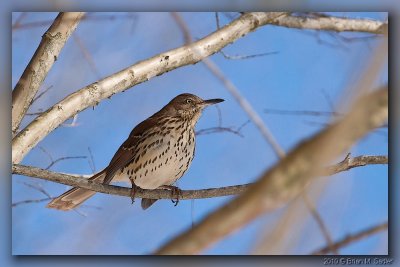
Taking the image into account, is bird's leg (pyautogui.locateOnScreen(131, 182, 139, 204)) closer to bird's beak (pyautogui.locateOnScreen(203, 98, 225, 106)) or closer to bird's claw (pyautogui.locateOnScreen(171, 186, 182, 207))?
bird's claw (pyautogui.locateOnScreen(171, 186, 182, 207))

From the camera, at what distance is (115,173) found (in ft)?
8.09

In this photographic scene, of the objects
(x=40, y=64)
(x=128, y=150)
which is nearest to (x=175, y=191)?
(x=128, y=150)

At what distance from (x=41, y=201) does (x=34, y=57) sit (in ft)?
1.86

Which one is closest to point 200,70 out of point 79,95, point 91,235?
point 79,95

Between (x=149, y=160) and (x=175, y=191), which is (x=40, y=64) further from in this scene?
(x=175, y=191)

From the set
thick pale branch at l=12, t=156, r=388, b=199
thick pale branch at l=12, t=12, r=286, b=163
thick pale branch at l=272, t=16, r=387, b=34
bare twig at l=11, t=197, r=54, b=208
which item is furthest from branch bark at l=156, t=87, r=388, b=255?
thick pale branch at l=272, t=16, r=387, b=34

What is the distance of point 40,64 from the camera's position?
7.67 ft

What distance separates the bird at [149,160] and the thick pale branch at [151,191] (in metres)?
0.03

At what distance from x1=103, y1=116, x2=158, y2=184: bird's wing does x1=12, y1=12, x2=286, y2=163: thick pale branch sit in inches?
7.3

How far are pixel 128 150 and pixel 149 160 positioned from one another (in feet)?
0.31

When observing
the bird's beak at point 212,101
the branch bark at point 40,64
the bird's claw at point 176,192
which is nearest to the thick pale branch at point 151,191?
the bird's claw at point 176,192

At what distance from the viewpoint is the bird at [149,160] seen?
2.46 meters

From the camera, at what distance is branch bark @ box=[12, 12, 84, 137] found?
2.34 m

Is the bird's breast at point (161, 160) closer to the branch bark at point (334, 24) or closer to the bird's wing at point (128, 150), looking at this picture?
the bird's wing at point (128, 150)
